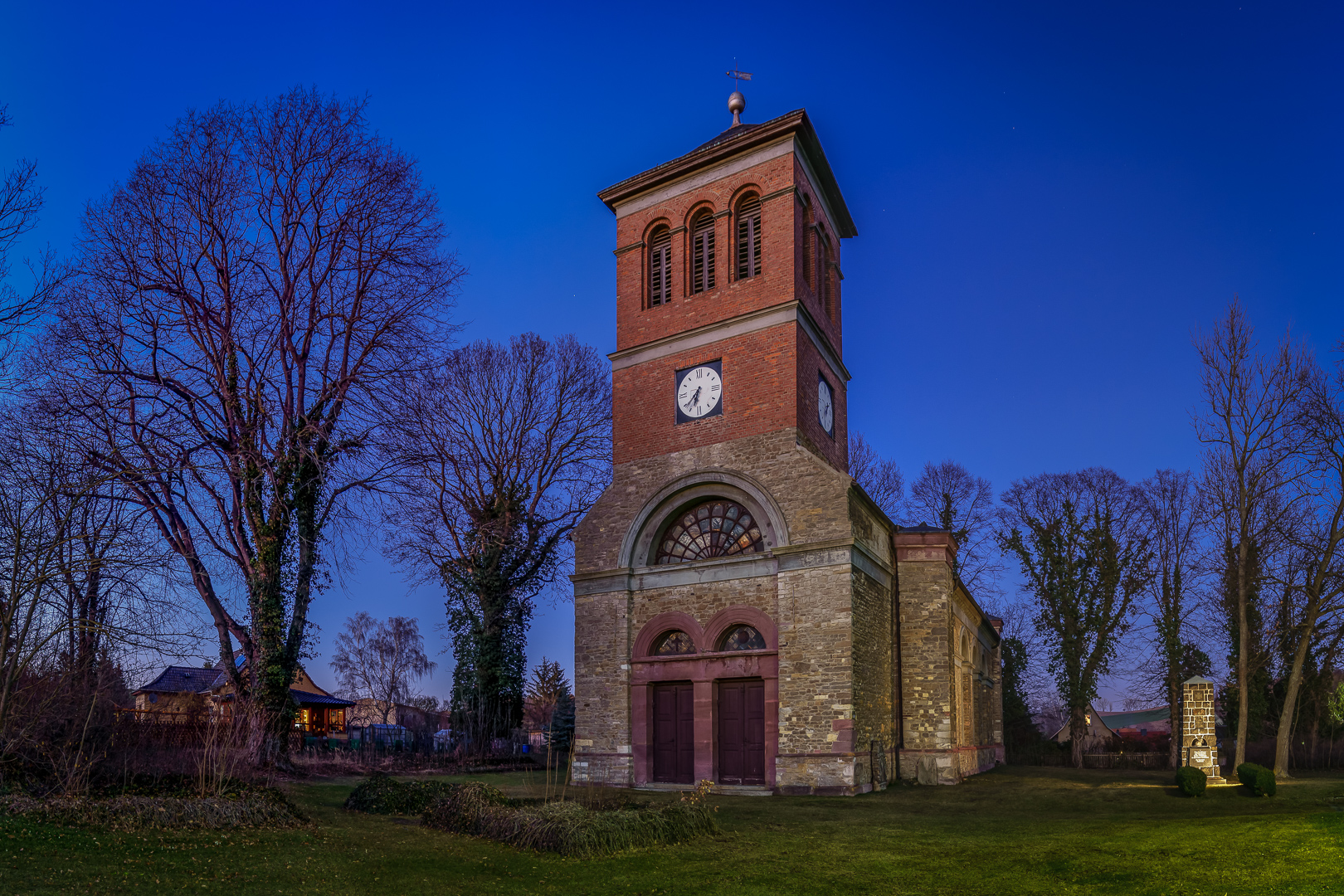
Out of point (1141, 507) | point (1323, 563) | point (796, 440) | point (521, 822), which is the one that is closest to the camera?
point (521, 822)

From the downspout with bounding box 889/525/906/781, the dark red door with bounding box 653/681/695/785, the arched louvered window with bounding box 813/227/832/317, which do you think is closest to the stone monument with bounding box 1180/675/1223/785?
the downspout with bounding box 889/525/906/781

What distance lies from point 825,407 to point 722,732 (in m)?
8.14

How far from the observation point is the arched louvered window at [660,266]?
21844 millimetres

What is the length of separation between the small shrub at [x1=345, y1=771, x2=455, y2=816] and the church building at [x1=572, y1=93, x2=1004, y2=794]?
7.32 m

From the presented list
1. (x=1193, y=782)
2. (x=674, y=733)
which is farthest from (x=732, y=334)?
(x=1193, y=782)

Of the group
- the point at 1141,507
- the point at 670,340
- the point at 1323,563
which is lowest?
the point at 1323,563

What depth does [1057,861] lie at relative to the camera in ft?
32.1

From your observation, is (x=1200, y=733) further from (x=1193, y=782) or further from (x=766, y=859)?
(x=766, y=859)

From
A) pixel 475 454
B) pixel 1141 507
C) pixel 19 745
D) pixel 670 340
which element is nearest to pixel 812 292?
pixel 670 340

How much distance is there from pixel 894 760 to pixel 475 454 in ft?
54.3

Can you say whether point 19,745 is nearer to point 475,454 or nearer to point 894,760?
point 894,760

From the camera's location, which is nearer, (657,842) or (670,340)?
(657,842)

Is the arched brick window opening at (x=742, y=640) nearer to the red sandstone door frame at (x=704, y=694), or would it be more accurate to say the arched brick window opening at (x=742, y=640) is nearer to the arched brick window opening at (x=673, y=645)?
the red sandstone door frame at (x=704, y=694)

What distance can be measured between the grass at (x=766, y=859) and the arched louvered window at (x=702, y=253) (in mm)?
12250
